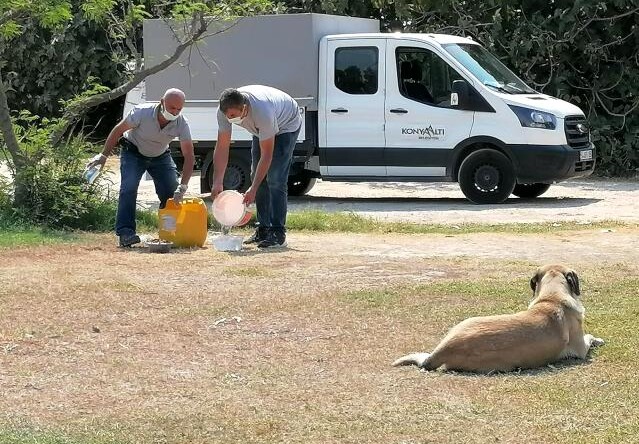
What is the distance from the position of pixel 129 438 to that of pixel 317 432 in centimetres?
79

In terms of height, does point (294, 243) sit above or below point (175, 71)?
below

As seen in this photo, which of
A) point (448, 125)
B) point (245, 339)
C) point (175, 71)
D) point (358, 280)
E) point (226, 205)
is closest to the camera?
point (245, 339)

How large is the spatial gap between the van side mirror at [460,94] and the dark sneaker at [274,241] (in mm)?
5304

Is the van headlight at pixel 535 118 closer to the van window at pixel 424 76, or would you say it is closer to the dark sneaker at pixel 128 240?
the van window at pixel 424 76

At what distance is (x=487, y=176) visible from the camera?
50.6 ft

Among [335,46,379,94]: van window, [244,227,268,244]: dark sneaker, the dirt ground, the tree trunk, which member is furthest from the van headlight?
the tree trunk

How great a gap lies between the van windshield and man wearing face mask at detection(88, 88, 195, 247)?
5526 millimetres

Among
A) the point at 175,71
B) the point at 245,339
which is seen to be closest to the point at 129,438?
the point at 245,339

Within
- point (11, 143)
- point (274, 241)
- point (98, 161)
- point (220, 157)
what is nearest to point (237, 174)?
point (11, 143)

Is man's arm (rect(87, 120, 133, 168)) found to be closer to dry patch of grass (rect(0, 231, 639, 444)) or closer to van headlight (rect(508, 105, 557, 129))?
dry patch of grass (rect(0, 231, 639, 444))

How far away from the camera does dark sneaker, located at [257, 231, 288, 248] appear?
10732 millimetres

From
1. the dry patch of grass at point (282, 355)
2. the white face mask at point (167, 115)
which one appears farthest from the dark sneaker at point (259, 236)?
the white face mask at point (167, 115)

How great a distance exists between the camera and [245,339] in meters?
6.89

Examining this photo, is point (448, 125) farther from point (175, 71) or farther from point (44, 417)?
point (44, 417)
